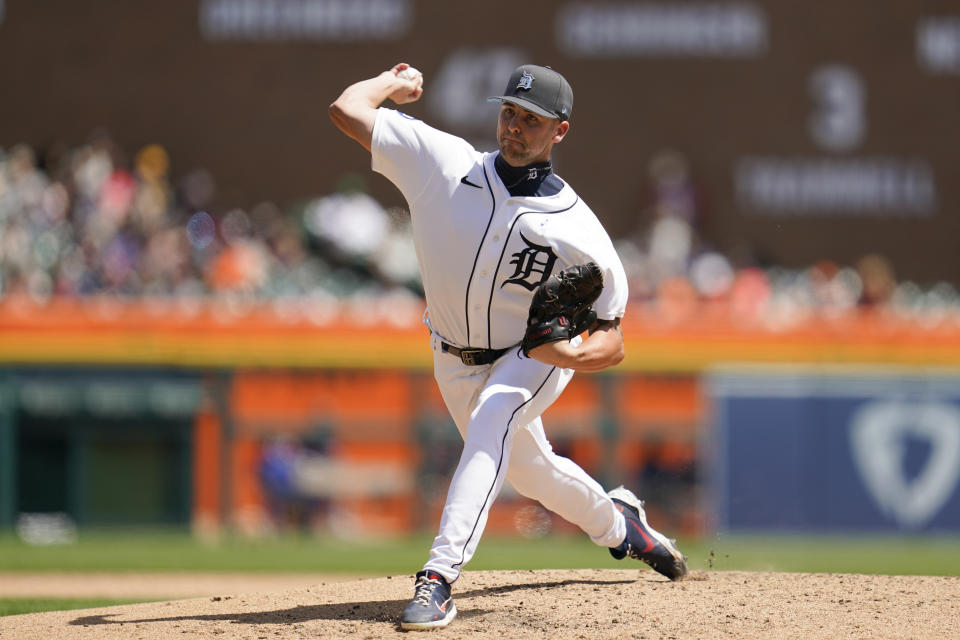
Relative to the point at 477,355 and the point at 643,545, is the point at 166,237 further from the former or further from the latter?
the point at 477,355

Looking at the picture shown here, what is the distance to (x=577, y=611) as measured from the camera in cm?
475

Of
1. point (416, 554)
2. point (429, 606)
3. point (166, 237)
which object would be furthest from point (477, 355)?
point (166, 237)

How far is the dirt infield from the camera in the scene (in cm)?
449

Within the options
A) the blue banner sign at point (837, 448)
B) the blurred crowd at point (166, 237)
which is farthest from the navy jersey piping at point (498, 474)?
the blue banner sign at point (837, 448)

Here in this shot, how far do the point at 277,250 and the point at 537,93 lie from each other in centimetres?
730

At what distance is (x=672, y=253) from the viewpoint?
12141 millimetres

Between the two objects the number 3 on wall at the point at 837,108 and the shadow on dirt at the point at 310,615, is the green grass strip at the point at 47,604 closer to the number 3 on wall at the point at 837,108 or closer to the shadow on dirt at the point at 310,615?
the shadow on dirt at the point at 310,615

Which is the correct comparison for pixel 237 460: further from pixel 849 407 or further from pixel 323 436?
pixel 849 407

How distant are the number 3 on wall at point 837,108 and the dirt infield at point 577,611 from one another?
7192 mm

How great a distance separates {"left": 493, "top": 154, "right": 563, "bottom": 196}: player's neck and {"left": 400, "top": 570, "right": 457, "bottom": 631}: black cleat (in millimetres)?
1233

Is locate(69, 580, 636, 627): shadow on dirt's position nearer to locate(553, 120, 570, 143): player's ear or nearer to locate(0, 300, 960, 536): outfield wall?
locate(553, 120, 570, 143): player's ear

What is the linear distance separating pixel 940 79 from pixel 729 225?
84.3 inches

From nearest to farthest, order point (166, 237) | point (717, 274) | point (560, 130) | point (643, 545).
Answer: point (560, 130) < point (643, 545) < point (166, 237) < point (717, 274)

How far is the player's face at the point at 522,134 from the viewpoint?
4605 mm
